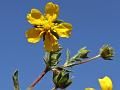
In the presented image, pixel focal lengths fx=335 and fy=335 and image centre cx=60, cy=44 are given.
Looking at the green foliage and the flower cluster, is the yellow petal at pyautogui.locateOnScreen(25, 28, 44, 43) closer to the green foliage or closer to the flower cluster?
the green foliage

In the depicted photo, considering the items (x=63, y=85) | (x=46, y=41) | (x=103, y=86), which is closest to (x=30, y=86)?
(x=63, y=85)

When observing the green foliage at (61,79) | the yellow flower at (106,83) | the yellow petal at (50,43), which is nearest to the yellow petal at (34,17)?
the yellow petal at (50,43)

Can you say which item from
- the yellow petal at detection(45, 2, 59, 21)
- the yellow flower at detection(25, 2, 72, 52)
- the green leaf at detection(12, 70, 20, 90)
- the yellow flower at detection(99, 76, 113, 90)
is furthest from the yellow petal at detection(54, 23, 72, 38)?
the yellow flower at detection(99, 76, 113, 90)

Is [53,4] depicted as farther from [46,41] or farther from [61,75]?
[61,75]

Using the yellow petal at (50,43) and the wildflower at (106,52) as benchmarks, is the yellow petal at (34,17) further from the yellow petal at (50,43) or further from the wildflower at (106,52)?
the wildflower at (106,52)

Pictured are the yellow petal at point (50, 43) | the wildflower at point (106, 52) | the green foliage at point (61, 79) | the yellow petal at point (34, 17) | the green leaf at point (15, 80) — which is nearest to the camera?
the green foliage at point (61, 79)

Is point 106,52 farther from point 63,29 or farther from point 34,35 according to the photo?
point 34,35

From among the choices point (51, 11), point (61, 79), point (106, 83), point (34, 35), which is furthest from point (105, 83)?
point (51, 11)

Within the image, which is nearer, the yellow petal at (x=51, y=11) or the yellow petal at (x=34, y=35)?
the yellow petal at (x=34, y=35)
